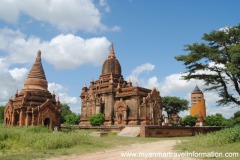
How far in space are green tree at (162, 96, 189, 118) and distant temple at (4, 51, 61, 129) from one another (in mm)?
28953

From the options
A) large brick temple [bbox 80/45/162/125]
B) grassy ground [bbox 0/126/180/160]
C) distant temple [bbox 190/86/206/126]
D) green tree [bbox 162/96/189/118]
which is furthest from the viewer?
distant temple [bbox 190/86/206/126]

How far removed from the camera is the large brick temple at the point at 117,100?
35969mm

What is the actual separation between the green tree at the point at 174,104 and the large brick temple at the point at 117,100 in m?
18.9

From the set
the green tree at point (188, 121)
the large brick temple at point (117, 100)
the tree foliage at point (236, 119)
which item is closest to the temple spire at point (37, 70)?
the large brick temple at point (117, 100)

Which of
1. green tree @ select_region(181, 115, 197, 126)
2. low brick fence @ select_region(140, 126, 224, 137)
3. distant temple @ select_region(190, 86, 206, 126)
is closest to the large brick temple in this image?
low brick fence @ select_region(140, 126, 224, 137)

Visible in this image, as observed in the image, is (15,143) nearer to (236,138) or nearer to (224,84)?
(236,138)

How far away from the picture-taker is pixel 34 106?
32469 millimetres

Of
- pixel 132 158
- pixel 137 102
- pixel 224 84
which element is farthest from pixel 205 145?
pixel 137 102

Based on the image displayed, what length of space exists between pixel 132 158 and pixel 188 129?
64.9 ft

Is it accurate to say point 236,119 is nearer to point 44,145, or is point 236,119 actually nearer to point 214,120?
point 44,145

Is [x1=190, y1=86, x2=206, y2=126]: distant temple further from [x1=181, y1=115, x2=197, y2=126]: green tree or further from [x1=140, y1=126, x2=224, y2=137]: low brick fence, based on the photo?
[x1=140, y1=126, x2=224, y2=137]: low brick fence

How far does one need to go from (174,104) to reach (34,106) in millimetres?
34345

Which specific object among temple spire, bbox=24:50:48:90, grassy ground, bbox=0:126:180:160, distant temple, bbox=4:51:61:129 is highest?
temple spire, bbox=24:50:48:90

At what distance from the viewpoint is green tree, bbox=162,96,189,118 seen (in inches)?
2286
